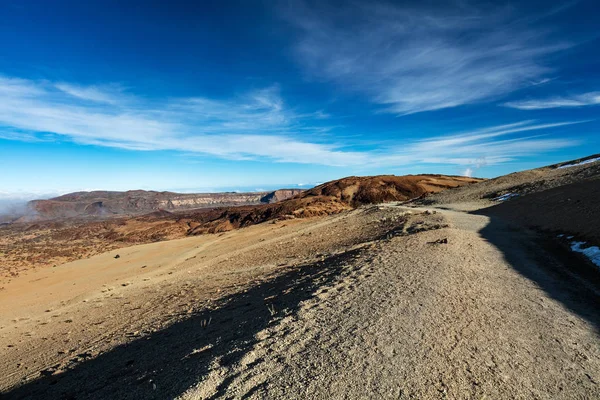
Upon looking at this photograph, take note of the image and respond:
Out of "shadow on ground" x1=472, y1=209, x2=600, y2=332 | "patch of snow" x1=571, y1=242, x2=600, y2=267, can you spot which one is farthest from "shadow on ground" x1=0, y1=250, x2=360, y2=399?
"patch of snow" x1=571, y1=242, x2=600, y2=267

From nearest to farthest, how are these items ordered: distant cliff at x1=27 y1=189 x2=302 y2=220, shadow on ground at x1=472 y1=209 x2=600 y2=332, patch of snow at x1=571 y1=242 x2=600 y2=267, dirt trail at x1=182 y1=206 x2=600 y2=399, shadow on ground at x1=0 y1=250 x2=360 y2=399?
dirt trail at x1=182 y1=206 x2=600 y2=399, shadow on ground at x1=0 y1=250 x2=360 y2=399, shadow on ground at x1=472 y1=209 x2=600 y2=332, patch of snow at x1=571 y1=242 x2=600 y2=267, distant cliff at x1=27 y1=189 x2=302 y2=220

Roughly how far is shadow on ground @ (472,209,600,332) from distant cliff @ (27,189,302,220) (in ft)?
494

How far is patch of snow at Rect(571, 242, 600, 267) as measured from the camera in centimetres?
1052

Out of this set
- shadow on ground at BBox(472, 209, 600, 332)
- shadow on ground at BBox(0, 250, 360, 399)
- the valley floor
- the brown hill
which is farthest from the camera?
the brown hill

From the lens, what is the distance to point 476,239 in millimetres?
13781

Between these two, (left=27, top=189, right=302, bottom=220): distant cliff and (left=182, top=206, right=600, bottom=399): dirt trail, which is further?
(left=27, top=189, right=302, bottom=220): distant cliff

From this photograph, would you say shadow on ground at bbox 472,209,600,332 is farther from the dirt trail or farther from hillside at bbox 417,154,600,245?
hillside at bbox 417,154,600,245

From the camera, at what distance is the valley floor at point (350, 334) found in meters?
4.23

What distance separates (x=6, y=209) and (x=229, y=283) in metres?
207

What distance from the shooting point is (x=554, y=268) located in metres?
10.0

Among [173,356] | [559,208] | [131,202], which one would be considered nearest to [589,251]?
[559,208]

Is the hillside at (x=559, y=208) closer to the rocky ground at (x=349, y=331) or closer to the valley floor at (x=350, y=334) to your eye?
the rocky ground at (x=349, y=331)

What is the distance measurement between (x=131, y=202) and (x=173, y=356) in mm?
179712

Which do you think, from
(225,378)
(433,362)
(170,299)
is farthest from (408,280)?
(170,299)
